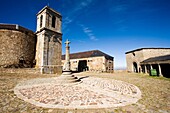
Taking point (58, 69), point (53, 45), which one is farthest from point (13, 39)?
point (58, 69)

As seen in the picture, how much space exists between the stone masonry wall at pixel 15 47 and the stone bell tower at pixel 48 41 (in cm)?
156

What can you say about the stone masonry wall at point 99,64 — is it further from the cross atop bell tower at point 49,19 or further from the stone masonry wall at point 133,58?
the cross atop bell tower at point 49,19

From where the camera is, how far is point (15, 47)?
48.7 ft

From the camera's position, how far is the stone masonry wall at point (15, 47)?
46.0 feet

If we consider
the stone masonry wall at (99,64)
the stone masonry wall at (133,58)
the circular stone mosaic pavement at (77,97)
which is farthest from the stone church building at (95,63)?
the circular stone mosaic pavement at (77,97)

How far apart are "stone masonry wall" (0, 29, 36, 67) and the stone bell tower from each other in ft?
5.12

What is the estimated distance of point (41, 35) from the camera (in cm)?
1634

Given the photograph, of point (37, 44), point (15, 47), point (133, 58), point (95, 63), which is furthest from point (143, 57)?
point (15, 47)

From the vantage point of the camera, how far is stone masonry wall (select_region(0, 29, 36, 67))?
14.0m

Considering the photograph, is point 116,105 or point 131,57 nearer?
point 116,105

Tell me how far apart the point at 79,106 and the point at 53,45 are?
1548 centimetres

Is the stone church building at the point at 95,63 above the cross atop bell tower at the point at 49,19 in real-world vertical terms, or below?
below

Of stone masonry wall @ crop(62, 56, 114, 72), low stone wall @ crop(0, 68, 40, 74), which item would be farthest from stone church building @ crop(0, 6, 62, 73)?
stone masonry wall @ crop(62, 56, 114, 72)

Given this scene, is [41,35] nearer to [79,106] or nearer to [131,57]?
[79,106]
